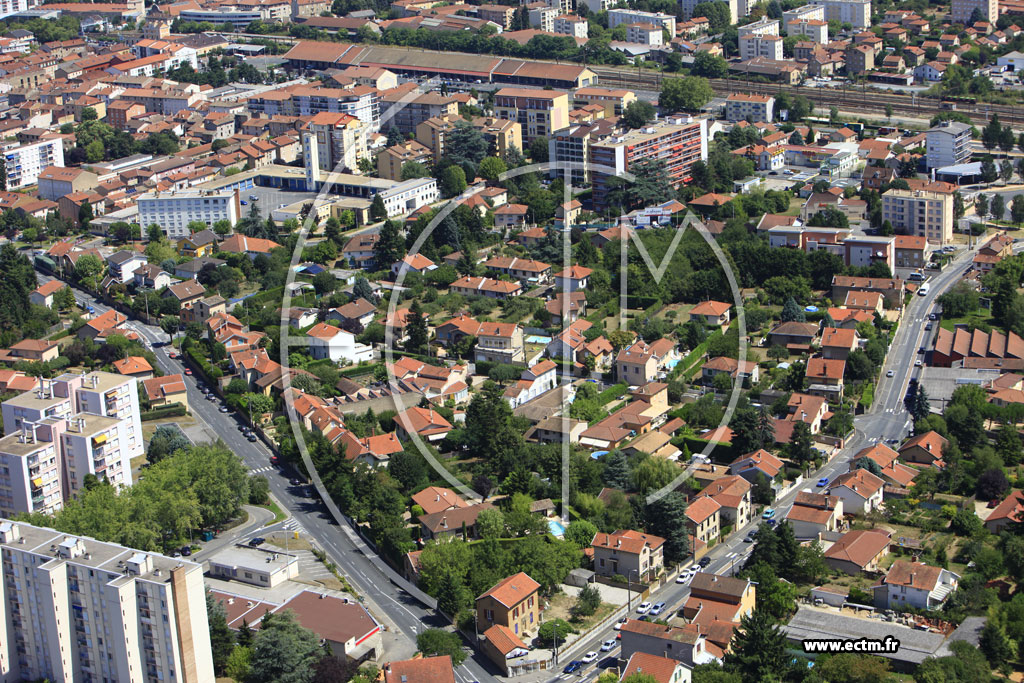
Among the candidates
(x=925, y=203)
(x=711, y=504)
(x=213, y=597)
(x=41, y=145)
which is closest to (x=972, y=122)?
(x=925, y=203)

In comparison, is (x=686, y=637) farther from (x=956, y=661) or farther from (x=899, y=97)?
(x=899, y=97)

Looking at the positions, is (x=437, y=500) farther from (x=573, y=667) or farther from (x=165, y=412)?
(x=165, y=412)

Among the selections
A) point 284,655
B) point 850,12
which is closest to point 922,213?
point 284,655

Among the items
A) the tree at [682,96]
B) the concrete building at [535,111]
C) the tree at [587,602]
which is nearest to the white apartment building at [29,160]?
the concrete building at [535,111]

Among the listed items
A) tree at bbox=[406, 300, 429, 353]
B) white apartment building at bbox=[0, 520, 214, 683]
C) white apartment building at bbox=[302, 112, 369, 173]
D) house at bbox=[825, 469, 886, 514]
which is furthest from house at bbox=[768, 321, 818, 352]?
white apartment building at bbox=[302, 112, 369, 173]

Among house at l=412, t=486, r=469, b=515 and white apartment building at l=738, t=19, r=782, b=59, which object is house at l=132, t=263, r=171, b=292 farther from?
white apartment building at l=738, t=19, r=782, b=59

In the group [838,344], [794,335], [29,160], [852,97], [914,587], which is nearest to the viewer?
[914,587]
